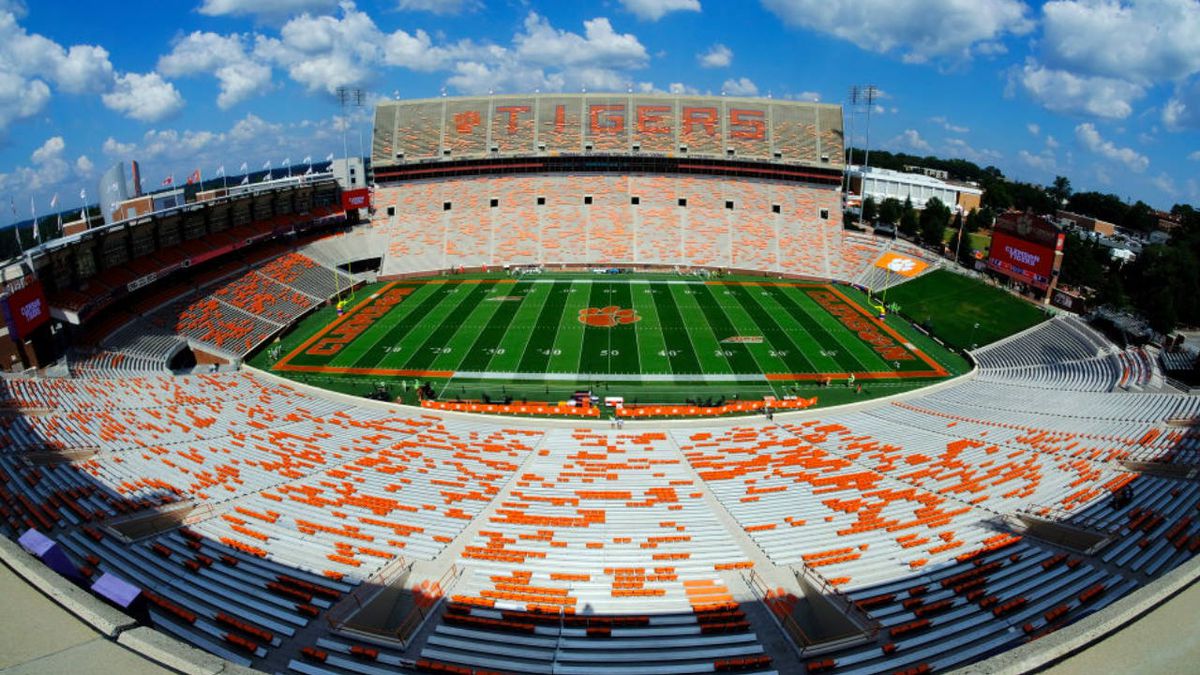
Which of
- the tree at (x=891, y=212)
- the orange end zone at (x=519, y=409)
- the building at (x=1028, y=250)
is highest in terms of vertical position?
the tree at (x=891, y=212)

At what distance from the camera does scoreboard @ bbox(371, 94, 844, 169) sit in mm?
61938

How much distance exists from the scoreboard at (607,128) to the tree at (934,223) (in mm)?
13594

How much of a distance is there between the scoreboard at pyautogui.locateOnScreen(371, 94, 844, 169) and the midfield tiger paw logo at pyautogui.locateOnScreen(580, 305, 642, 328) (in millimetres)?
23805

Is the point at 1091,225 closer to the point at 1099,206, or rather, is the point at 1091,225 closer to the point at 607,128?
the point at 1099,206

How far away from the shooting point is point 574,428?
92.3 ft

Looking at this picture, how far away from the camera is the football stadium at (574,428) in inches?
489

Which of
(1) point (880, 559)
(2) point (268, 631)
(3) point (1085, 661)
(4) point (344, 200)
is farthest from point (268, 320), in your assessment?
(3) point (1085, 661)

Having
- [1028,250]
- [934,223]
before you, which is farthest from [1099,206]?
[1028,250]

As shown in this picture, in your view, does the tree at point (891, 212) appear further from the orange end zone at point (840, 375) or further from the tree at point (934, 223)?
the orange end zone at point (840, 375)

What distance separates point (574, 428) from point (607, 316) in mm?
17701

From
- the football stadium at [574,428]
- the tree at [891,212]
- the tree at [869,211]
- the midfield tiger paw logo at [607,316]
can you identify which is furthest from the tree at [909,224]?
the midfield tiger paw logo at [607,316]

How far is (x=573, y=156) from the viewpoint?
62531 mm

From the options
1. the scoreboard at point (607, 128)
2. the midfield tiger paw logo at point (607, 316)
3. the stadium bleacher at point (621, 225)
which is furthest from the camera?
the scoreboard at point (607, 128)

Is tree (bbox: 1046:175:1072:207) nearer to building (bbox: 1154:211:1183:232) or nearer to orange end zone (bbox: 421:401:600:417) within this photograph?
building (bbox: 1154:211:1183:232)
